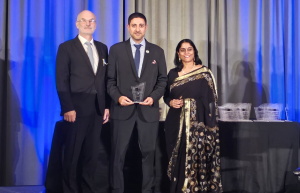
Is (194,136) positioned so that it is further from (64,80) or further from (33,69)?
(33,69)

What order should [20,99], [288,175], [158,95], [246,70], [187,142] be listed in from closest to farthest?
[158,95], [187,142], [288,175], [20,99], [246,70]

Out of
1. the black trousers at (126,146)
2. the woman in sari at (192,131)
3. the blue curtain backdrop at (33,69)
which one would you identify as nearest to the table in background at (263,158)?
the woman in sari at (192,131)

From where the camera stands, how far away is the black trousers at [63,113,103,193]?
2.36m

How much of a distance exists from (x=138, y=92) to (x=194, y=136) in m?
0.68

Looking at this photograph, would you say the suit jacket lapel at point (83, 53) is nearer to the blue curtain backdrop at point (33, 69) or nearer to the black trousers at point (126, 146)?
the black trousers at point (126, 146)

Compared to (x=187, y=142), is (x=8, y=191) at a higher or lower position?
lower

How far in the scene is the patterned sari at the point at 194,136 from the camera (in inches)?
100

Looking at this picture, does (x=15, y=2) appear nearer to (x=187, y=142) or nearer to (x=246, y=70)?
(x=187, y=142)

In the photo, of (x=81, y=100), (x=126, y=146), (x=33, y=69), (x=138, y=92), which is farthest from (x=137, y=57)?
(x=33, y=69)

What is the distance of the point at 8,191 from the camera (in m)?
2.40

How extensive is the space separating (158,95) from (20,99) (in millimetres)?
1706

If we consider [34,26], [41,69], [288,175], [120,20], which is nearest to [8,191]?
[41,69]

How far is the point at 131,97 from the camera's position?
2.33 meters

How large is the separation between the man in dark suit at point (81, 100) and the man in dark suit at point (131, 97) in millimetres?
125
